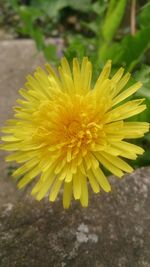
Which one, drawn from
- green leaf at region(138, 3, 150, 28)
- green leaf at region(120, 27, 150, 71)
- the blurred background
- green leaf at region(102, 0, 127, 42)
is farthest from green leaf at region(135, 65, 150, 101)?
green leaf at region(102, 0, 127, 42)

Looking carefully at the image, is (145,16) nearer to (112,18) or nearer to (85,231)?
(112,18)

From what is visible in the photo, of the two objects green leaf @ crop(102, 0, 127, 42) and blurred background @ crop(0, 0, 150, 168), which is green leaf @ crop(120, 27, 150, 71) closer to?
blurred background @ crop(0, 0, 150, 168)

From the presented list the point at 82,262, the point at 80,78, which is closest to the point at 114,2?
the point at 80,78

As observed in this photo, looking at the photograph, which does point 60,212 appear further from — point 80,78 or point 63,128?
point 80,78

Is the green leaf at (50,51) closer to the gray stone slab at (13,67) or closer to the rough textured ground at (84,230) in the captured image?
the gray stone slab at (13,67)

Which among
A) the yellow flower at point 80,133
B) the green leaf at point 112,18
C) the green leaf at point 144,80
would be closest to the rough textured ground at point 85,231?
the yellow flower at point 80,133

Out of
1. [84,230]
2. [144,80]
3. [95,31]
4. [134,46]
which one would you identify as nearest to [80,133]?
[84,230]
